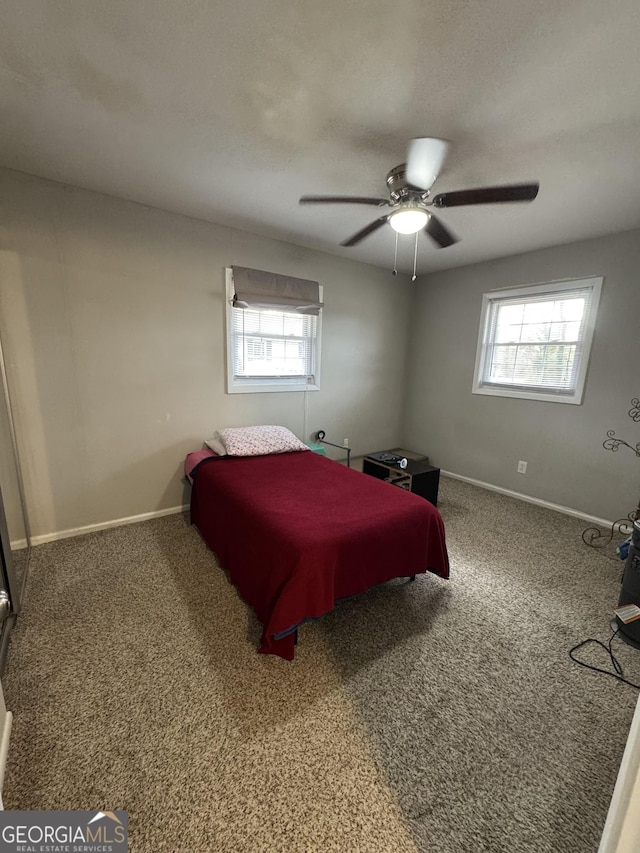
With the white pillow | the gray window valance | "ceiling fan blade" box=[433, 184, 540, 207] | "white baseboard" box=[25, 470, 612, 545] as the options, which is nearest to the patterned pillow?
the white pillow

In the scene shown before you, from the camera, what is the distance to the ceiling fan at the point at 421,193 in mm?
1595

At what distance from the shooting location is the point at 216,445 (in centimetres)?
293

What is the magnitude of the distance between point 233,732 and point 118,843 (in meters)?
0.40

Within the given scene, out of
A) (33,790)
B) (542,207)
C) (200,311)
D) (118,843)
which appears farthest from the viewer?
(200,311)

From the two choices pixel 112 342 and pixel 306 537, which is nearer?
pixel 306 537

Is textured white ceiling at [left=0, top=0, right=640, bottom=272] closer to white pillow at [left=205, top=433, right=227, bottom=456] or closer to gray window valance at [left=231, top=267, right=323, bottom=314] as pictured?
gray window valance at [left=231, top=267, right=323, bottom=314]

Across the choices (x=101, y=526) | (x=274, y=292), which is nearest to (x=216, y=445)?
(x=101, y=526)

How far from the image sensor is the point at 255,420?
11.2 ft

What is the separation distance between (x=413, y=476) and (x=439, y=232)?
1955 mm

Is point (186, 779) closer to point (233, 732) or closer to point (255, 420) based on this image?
point (233, 732)

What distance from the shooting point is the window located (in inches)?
121

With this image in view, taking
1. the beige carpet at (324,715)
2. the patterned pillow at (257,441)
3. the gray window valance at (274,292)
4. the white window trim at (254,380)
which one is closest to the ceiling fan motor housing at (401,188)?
the gray window valance at (274,292)

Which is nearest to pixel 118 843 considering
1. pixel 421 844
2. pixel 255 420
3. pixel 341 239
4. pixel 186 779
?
pixel 186 779

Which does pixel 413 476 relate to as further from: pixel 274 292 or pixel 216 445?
pixel 274 292
